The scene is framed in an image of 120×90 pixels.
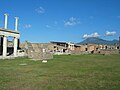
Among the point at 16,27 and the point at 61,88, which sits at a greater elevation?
the point at 16,27

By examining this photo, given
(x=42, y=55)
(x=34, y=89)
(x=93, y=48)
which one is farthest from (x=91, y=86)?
(x=93, y=48)

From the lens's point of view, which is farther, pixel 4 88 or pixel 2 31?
pixel 2 31

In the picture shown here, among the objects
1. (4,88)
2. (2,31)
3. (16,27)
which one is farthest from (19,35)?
(4,88)

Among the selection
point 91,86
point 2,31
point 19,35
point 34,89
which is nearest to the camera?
point 34,89

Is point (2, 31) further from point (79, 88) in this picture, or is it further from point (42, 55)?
point (79, 88)

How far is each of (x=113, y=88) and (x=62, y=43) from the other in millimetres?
91355

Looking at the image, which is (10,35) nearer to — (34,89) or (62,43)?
(34,89)

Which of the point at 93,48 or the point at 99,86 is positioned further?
the point at 93,48

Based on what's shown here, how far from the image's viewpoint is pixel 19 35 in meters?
55.7

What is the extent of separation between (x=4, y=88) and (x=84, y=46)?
343 ft

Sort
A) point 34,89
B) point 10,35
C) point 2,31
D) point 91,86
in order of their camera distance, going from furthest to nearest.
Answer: point 10,35, point 2,31, point 91,86, point 34,89

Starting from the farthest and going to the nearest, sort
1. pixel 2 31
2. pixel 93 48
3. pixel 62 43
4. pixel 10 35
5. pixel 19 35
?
pixel 93 48 → pixel 62 43 → pixel 19 35 → pixel 10 35 → pixel 2 31

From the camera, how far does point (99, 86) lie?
499 inches

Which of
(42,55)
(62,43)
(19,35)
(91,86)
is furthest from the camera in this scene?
(62,43)
